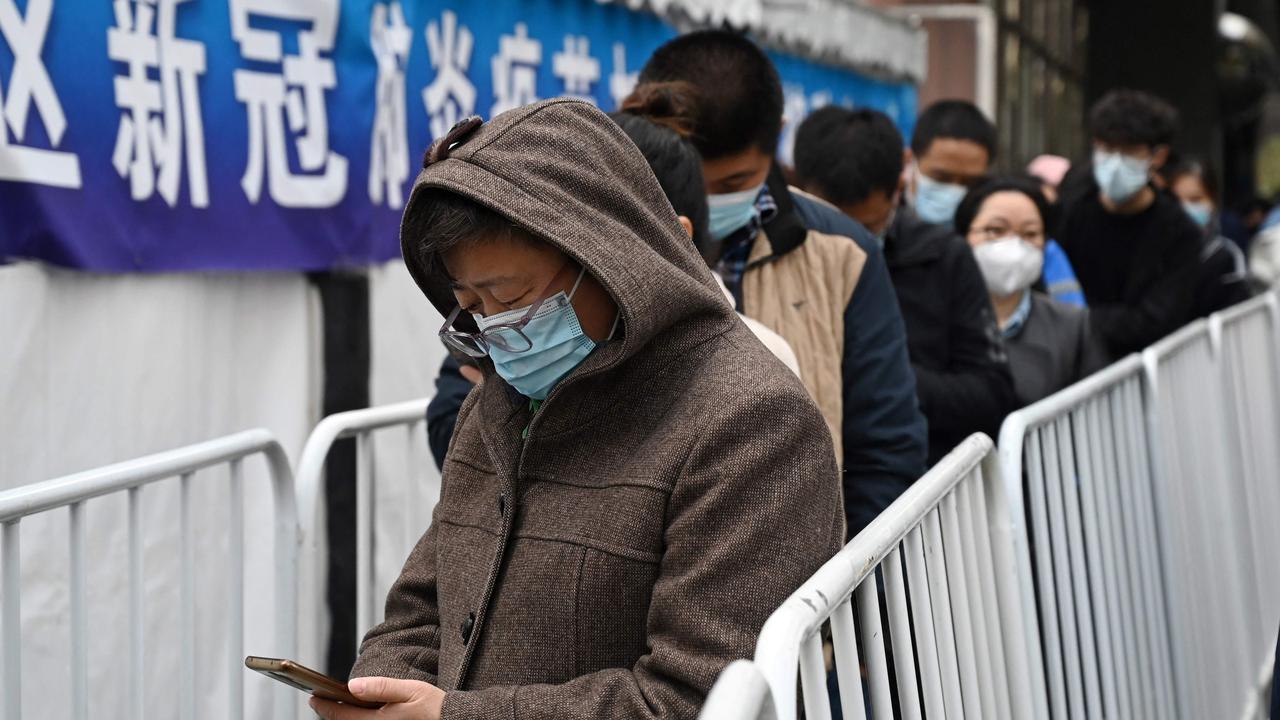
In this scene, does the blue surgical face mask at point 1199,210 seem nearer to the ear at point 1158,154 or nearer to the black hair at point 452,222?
the ear at point 1158,154

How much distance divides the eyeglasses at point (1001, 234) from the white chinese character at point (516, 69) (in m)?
1.57

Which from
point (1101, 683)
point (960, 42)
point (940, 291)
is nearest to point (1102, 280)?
point (940, 291)

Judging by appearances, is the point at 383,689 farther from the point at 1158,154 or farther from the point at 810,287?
the point at 1158,154

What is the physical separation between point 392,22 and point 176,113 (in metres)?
1.07

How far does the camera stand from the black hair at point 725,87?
2.99 m

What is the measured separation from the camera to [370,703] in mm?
1953

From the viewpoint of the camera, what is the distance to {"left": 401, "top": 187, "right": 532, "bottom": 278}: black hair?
6.36 ft

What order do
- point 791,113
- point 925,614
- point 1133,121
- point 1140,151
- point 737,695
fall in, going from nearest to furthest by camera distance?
point 737,695 → point 925,614 → point 1140,151 → point 1133,121 → point 791,113

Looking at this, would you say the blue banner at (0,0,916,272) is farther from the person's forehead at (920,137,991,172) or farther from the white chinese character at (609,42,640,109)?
the person's forehead at (920,137,991,172)

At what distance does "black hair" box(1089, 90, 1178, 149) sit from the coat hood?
15.6ft

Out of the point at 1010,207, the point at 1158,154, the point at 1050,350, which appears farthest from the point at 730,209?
the point at 1158,154

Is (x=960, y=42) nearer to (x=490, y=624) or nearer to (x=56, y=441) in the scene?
(x=56, y=441)

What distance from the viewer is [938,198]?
554 centimetres

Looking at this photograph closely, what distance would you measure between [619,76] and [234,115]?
2481 millimetres
